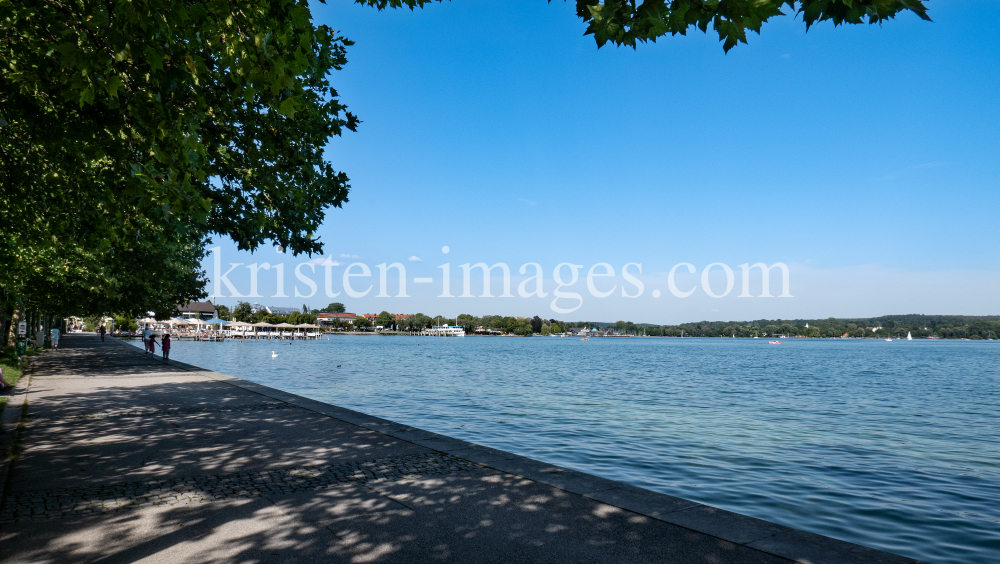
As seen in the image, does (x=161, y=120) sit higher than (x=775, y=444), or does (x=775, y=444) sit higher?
(x=161, y=120)

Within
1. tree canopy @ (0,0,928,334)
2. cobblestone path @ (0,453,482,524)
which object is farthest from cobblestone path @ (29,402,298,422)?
cobblestone path @ (0,453,482,524)

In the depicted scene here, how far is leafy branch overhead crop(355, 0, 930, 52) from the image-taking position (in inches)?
129

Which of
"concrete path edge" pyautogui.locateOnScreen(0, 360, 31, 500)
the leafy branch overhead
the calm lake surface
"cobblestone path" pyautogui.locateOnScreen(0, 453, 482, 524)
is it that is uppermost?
the leafy branch overhead

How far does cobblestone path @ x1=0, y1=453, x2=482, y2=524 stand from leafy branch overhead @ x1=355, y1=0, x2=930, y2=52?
5372mm

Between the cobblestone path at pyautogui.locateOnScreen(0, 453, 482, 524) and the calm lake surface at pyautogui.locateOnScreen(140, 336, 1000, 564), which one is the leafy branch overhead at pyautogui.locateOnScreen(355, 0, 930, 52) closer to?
the cobblestone path at pyautogui.locateOnScreen(0, 453, 482, 524)

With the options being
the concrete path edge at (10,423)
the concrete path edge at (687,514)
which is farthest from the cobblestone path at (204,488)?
the concrete path edge at (10,423)

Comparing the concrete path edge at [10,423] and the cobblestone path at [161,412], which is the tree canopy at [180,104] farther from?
the cobblestone path at [161,412]

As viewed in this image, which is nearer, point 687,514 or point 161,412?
point 687,514

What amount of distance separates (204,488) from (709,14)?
6.77m

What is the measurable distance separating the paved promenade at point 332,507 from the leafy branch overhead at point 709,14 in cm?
381

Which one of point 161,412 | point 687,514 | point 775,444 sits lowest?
point 775,444

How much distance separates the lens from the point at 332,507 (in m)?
5.71

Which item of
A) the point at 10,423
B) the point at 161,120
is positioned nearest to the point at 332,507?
the point at 161,120

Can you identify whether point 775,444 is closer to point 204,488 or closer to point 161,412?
point 204,488
